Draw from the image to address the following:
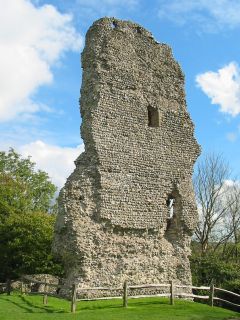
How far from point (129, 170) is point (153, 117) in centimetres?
290

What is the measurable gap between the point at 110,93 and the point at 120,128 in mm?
1375

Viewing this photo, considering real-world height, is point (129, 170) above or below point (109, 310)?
above

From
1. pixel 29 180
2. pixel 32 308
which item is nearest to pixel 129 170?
pixel 32 308

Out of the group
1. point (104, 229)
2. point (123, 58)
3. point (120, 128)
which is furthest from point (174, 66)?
point (104, 229)

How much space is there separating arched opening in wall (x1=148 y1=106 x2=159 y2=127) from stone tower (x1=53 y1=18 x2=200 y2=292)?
4 centimetres

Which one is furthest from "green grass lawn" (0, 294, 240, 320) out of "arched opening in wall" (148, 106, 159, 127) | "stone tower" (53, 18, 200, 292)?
"arched opening in wall" (148, 106, 159, 127)

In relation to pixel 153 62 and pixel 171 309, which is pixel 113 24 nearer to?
pixel 153 62

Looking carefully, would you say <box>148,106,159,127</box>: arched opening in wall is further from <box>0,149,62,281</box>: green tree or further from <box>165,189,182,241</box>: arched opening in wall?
<box>0,149,62,281</box>: green tree

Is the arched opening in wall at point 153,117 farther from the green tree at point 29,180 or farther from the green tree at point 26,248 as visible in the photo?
the green tree at point 29,180

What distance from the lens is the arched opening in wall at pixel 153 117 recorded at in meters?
19.4

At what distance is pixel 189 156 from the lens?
19.8 metres

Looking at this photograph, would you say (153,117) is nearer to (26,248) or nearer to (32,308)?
(32,308)

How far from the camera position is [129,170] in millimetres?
17812

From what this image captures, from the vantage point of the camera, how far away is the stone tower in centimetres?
1650
